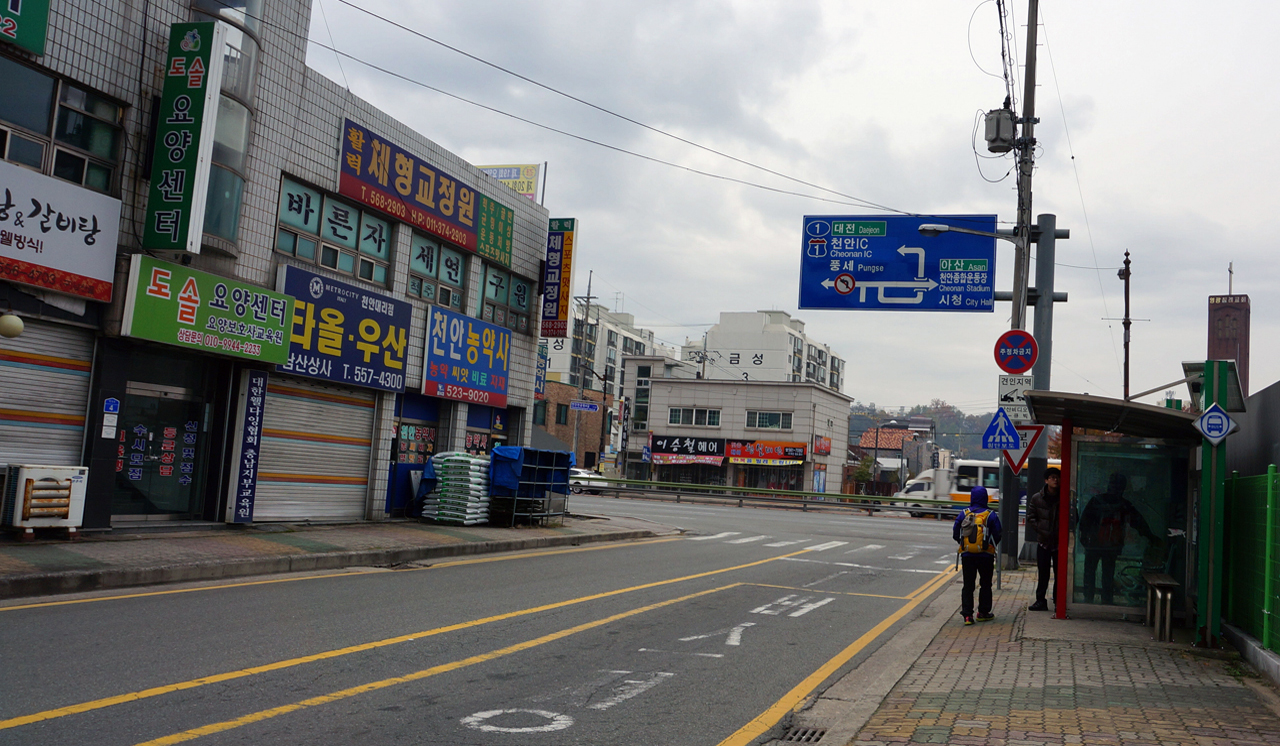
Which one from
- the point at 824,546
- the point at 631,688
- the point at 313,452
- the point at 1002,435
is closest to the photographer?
the point at 631,688

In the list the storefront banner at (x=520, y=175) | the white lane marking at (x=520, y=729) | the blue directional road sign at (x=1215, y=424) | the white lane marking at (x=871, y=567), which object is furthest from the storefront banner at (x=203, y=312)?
the storefront banner at (x=520, y=175)

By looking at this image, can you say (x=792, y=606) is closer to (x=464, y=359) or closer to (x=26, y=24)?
(x=464, y=359)

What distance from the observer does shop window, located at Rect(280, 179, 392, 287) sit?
16.9 m

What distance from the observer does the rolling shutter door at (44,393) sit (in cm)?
1218

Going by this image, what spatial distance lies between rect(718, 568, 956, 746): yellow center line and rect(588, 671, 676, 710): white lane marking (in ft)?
3.00

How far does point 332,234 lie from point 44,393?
6.36m

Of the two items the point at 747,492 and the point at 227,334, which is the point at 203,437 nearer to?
the point at 227,334

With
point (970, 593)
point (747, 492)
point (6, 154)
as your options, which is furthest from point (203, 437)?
point (747, 492)

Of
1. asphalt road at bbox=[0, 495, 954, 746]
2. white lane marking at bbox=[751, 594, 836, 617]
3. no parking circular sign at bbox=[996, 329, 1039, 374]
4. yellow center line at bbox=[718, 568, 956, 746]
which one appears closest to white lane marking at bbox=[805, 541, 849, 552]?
asphalt road at bbox=[0, 495, 954, 746]

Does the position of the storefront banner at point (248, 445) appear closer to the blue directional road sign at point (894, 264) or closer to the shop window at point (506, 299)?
the shop window at point (506, 299)

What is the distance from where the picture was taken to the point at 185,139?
1341cm

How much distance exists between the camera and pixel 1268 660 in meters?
7.77

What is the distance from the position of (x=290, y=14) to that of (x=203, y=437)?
7.35 m

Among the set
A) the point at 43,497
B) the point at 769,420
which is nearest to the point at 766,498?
the point at 769,420
